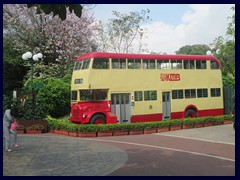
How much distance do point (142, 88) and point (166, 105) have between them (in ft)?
6.96

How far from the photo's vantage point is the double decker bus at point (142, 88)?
53.9 ft

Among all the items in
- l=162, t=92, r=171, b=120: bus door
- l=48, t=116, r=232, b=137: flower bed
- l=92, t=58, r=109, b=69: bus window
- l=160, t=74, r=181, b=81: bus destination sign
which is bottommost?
l=48, t=116, r=232, b=137: flower bed

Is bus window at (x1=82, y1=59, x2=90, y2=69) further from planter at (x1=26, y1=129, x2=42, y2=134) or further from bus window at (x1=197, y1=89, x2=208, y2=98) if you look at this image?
bus window at (x1=197, y1=89, x2=208, y2=98)

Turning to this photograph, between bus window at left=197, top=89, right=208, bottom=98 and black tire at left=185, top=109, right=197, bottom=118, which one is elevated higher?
bus window at left=197, top=89, right=208, bottom=98

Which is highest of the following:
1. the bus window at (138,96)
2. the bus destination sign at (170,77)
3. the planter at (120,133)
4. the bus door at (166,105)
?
the bus destination sign at (170,77)

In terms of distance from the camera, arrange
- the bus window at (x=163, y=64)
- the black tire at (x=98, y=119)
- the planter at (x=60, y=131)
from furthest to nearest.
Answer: the bus window at (x=163, y=64)
the black tire at (x=98, y=119)
the planter at (x=60, y=131)

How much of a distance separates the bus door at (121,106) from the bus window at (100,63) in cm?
167

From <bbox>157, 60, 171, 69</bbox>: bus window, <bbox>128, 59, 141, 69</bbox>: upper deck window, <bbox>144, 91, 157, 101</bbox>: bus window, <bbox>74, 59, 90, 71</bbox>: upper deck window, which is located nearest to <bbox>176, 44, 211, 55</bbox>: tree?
<bbox>157, 60, 171, 69</bbox>: bus window


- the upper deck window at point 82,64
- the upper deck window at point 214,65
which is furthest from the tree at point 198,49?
the upper deck window at point 82,64

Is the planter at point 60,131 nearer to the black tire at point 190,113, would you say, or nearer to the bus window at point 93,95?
the bus window at point 93,95

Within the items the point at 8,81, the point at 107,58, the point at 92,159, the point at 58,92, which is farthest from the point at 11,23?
the point at 92,159

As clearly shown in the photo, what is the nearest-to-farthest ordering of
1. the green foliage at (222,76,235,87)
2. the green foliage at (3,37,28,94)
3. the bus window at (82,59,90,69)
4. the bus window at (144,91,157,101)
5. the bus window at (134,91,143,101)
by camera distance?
the bus window at (82,59,90,69) → the bus window at (134,91,143,101) → the bus window at (144,91,157,101) → the green foliage at (222,76,235,87) → the green foliage at (3,37,28,94)

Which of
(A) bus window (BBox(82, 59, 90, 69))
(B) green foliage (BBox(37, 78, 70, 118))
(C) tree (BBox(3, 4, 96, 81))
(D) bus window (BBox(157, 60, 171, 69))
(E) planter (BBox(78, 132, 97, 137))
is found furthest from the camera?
(C) tree (BBox(3, 4, 96, 81))

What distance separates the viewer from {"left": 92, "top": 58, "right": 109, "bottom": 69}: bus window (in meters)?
16.4
